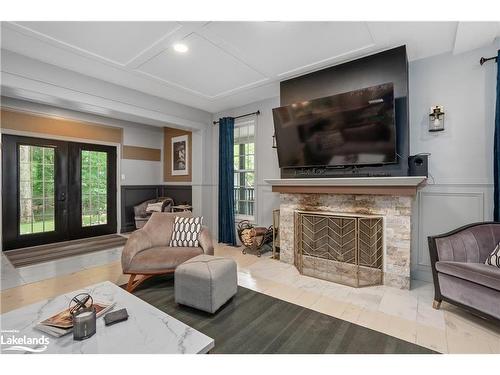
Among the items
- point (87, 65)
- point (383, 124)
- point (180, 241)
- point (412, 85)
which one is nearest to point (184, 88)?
point (87, 65)

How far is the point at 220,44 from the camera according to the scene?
260 centimetres

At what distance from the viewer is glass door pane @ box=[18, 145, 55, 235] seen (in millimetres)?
4312

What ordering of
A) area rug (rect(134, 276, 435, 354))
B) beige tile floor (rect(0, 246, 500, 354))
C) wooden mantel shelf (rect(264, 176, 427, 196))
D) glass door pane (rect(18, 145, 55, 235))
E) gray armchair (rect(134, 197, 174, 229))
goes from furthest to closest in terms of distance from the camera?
gray armchair (rect(134, 197, 174, 229))
glass door pane (rect(18, 145, 55, 235))
wooden mantel shelf (rect(264, 176, 427, 196))
beige tile floor (rect(0, 246, 500, 354))
area rug (rect(134, 276, 435, 354))

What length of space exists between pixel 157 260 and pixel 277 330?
1.42 metres

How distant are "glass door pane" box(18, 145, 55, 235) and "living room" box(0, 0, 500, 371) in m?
0.04

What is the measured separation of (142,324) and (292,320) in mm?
1229

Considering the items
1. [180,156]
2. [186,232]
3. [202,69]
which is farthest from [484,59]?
[180,156]

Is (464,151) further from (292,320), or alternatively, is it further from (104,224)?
(104,224)

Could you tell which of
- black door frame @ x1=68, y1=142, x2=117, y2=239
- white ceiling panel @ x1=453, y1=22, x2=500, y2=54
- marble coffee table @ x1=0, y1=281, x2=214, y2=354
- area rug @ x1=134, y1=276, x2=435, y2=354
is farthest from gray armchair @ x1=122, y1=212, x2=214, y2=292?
white ceiling panel @ x1=453, y1=22, x2=500, y2=54

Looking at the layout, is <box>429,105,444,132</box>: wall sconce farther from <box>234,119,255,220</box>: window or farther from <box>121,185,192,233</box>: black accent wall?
<box>121,185,192,233</box>: black accent wall

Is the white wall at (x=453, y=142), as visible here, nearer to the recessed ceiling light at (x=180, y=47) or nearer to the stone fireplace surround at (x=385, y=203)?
the stone fireplace surround at (x=385, y=203)

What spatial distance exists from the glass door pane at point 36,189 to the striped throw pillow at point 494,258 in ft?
21.1

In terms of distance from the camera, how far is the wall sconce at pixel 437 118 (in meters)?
2.70

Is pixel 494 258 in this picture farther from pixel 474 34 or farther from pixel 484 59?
pixel 474 34
